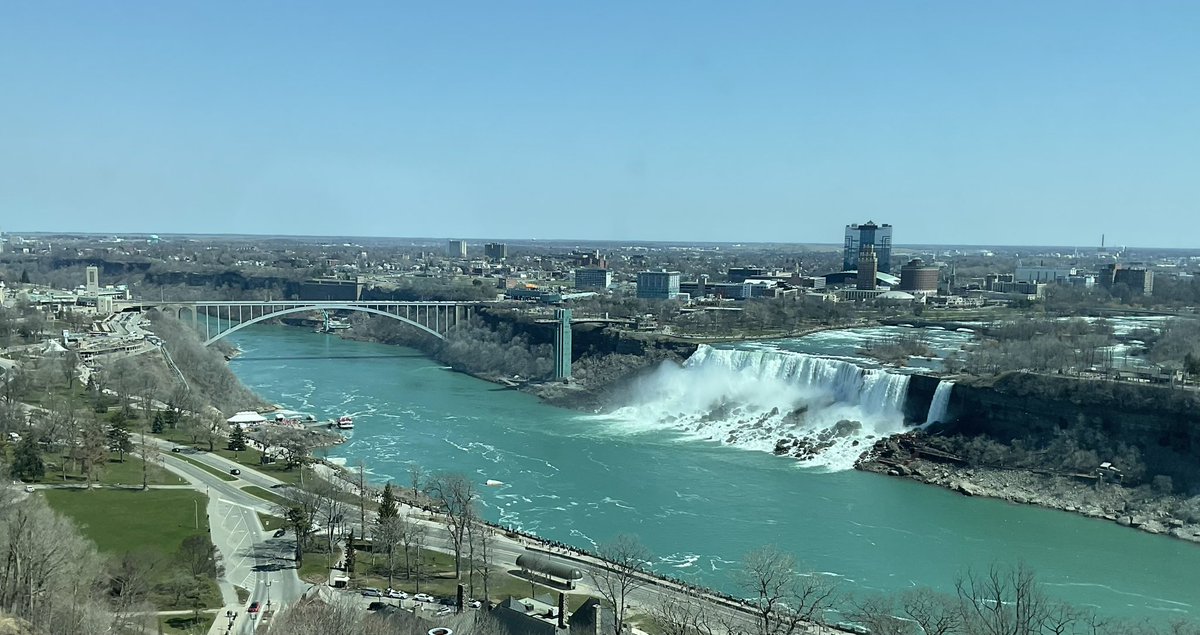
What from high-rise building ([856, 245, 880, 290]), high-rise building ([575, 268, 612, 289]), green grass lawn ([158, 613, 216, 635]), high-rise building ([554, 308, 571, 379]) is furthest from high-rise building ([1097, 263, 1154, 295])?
green grass lawn ([158, 613, 216, 635])

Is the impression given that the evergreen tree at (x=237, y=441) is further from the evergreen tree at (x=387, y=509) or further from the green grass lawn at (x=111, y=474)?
the evergreen tree at (x=387, y=509)

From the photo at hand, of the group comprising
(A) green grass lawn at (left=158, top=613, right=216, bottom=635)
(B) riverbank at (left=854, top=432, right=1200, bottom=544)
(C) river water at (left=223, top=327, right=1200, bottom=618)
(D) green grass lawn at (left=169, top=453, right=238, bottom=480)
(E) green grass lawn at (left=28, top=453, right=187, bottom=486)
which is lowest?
(C) river water at (left=223, top=327, right=1200, bottom=618)

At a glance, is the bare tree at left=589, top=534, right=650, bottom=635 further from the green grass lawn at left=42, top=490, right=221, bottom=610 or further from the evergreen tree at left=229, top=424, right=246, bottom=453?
the evergreen tree at left=229, top=424, right=246, bottom=453

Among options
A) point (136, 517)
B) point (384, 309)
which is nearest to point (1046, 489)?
point (136, 517)

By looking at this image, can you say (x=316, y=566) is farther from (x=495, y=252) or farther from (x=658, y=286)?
(x=495, y=252)

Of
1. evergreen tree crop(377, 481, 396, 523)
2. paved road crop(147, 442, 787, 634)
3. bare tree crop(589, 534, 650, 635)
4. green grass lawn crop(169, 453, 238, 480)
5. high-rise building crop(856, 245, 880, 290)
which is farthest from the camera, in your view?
high-rise building crop(856, 245, 880, 290)

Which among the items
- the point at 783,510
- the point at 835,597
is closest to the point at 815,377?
the point at 783,510
